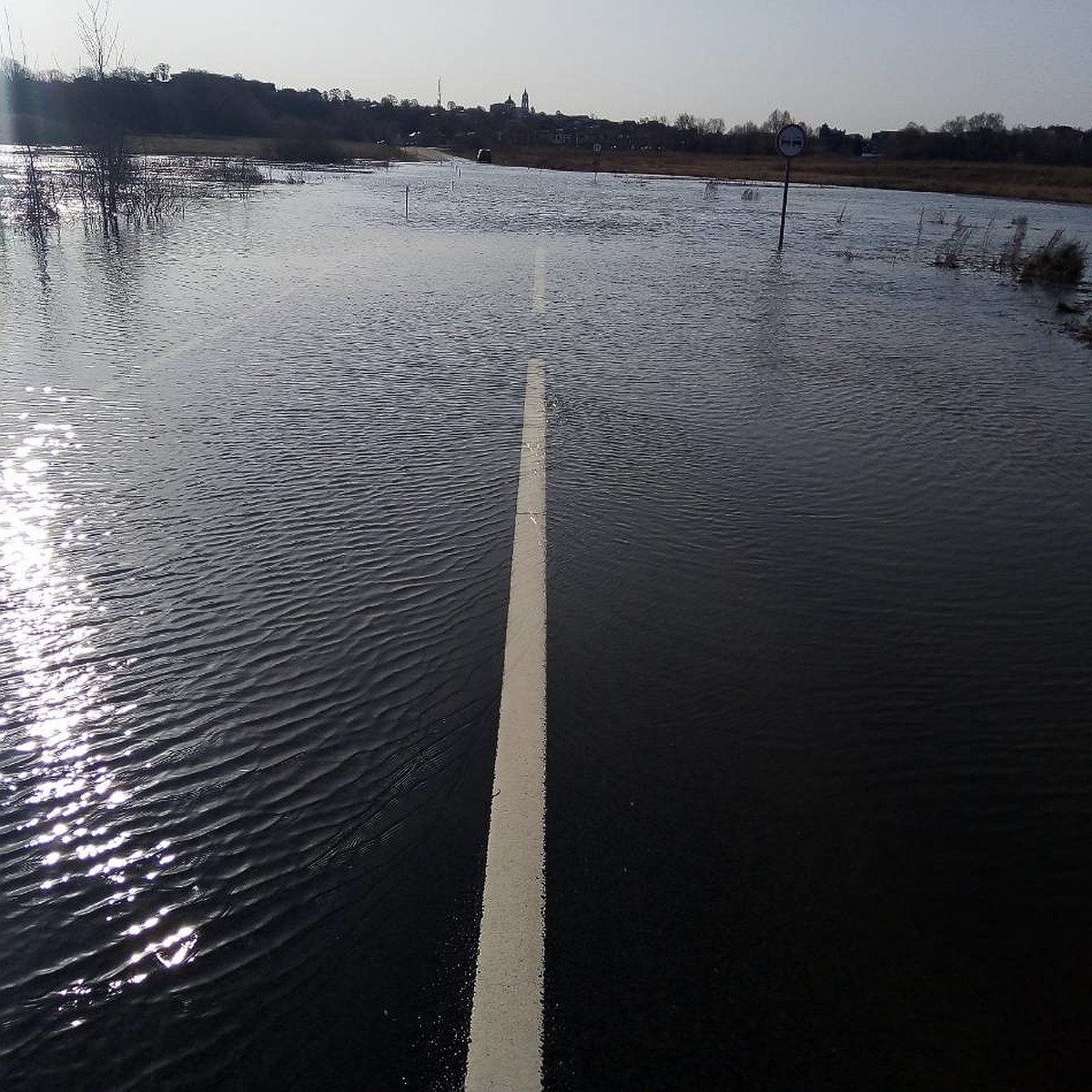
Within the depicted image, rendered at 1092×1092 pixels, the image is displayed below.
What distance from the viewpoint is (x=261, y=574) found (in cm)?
499

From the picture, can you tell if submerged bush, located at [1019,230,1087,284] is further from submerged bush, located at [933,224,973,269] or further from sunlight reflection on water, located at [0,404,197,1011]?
sunlight reflection on water, located at [0,404,197,1011]

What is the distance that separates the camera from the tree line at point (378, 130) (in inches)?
2872

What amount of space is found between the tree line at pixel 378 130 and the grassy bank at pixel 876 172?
9707mm

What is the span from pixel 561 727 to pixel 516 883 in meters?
0.91

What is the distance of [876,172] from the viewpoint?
84.6 meters

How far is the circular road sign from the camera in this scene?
24291mm

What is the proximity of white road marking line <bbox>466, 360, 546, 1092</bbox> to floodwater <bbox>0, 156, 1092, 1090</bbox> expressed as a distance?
50mm

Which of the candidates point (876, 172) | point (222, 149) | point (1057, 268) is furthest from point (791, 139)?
point (222, 149)

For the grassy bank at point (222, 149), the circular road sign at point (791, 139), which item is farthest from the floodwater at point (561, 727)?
the grassy bank at point (222, 149)

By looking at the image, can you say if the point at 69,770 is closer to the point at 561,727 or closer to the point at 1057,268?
the point at 561,727

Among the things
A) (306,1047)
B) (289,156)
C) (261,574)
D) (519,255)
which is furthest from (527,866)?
(289,156)

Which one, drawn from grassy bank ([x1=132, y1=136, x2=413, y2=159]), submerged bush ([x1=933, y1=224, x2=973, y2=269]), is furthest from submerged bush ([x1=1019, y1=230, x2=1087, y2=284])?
grassy bank ([x1=132, y1=136, x2=413, y2=159])

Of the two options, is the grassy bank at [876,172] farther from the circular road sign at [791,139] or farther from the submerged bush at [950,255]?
the circular road sign at [791,139]

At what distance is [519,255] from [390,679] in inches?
710
